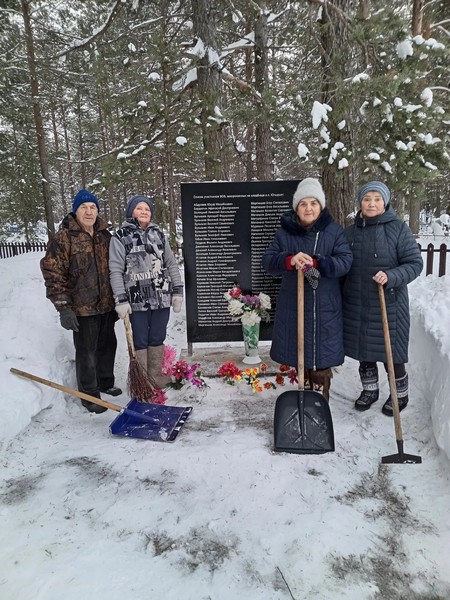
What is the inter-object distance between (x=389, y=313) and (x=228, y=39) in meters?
9.36

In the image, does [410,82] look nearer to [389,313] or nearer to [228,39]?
[389,313]

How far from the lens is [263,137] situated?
33.4 feet

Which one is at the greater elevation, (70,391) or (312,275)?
(312,275)

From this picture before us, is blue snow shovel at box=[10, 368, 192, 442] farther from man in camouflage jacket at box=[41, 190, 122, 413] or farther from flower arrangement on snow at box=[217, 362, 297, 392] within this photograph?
flower arrangement on snow at box=[217, 362, 297, 392]

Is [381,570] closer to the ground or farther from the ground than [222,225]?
closer to the ground

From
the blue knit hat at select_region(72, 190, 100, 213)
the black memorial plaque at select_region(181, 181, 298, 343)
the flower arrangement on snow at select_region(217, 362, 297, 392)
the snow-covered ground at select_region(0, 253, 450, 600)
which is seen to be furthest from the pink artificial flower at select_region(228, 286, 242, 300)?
the blue knit hat at select_region(72, 190, 100, 213)

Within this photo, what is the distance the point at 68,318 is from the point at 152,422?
1.28 metres

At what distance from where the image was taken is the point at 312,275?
3623 millimetres

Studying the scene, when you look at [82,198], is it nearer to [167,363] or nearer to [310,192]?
[167,363]

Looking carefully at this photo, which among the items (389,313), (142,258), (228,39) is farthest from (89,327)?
(228,39)

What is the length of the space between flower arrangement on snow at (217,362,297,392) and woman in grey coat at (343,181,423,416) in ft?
3.42

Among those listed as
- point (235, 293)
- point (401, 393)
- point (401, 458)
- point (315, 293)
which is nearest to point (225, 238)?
point (235, 293)

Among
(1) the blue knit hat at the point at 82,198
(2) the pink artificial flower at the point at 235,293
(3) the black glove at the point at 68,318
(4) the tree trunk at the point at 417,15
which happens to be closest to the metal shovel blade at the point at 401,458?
(2) the pink artificial flower at the point at 235,293

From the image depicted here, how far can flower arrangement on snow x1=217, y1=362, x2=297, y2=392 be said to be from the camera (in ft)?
15.2
